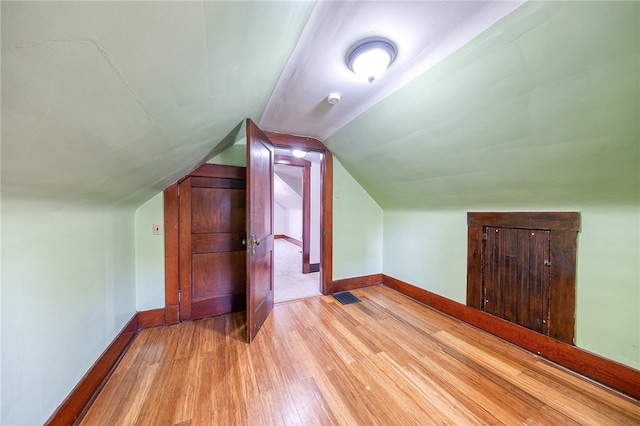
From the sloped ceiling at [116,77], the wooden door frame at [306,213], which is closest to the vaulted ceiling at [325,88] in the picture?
the sloped ceiling at [116,77]

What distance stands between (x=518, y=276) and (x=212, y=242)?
2.87 m

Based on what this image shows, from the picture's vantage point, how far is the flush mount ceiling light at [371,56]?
126 cm

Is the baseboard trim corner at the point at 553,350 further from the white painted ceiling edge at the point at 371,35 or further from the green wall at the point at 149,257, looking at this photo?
the green wall at the point at 149,257

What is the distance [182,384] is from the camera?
1492 mm

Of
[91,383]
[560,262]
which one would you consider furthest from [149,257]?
[560,262]

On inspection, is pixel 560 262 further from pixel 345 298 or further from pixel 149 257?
pixel 149 257

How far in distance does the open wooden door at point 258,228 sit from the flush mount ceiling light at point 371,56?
95cm

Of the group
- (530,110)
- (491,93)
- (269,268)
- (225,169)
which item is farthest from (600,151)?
(225,169)

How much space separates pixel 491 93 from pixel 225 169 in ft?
7.51

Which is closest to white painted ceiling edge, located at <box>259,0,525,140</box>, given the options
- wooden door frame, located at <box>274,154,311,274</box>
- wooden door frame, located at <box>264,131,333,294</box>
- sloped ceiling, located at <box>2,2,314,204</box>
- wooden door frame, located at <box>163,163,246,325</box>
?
sloped ceiling, located at <box>2,2,314,204</box>

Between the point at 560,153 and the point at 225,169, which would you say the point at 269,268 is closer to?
the point at 225,169

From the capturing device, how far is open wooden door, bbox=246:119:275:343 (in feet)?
6.20

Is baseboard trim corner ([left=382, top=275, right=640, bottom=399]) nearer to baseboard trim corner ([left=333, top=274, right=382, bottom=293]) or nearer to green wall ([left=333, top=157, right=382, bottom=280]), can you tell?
baseboard trim corner ([left=333, top=274, right=382, bottom=293])

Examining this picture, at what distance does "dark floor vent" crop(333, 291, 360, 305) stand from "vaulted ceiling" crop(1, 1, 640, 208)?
5.76 feet
